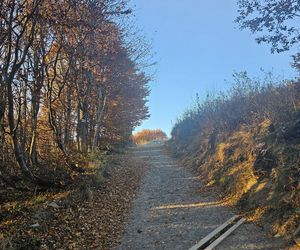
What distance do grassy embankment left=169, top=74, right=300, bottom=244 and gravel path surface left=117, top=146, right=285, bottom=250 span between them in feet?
1.78

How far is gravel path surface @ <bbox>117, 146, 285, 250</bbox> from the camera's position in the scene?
8036mm

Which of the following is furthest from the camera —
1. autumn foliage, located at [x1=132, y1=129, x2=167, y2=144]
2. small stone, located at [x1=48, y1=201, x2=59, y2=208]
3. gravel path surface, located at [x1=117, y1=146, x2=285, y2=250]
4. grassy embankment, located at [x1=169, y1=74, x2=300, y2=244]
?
autumn foliage, located at [x1=132, y1=129, x2=167, y2=144]

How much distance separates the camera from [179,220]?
391 inches

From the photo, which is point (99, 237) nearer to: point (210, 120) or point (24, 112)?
point (24, 112)

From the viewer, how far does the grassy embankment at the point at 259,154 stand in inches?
344

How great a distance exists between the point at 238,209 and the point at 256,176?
1365mm

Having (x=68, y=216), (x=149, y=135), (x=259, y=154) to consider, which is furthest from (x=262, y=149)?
(x=149, y=135)

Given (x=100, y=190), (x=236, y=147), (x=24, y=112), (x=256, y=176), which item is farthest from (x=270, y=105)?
(x=24, y=112)

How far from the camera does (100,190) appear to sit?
42.2 ft

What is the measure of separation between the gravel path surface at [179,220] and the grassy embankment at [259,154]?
0.54 m

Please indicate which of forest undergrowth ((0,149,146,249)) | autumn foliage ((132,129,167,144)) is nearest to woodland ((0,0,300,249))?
forest undergrowth ((0,149,146,249))

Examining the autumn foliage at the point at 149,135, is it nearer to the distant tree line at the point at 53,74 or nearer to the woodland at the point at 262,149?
the distant tree line at the point at 53,74

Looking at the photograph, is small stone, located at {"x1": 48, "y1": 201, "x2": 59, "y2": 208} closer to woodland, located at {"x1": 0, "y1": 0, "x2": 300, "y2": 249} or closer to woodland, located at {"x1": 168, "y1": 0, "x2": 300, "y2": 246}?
woodland, located at {"x1": 0, "y1": 0, "x2": 300, "y2": 249}

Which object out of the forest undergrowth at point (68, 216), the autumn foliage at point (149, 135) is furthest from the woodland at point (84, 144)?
the autumn foliage at point (149, 135)
